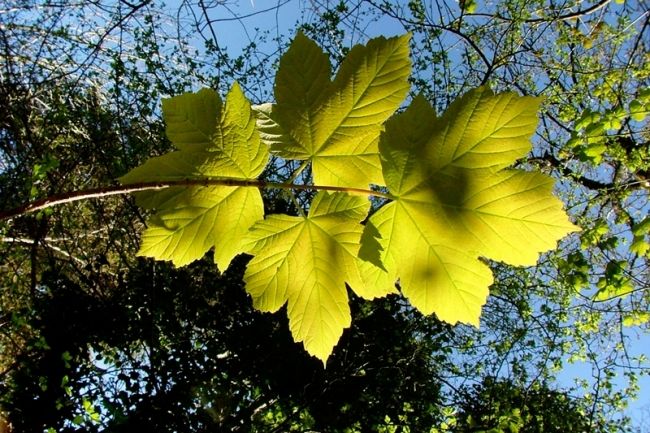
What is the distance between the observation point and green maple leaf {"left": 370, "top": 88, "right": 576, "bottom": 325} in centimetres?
77

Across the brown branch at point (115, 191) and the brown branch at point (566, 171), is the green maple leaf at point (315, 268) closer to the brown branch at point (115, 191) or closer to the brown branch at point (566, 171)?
the brown branch at point (115, 191)

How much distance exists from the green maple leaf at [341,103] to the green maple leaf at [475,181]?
0.19ft

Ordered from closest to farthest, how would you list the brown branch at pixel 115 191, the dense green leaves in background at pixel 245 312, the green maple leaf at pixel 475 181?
1. the brown branch at pixel 115 191
2. the green maple leaf at pixel 475 181
3. the dense green leaves in background at pixel 245 312

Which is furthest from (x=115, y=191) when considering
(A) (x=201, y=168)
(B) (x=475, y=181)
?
(B) (x=475, y=181)

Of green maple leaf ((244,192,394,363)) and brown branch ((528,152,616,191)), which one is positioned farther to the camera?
brown branch ((528,152,616,191))

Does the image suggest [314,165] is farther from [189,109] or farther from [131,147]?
[131,147]

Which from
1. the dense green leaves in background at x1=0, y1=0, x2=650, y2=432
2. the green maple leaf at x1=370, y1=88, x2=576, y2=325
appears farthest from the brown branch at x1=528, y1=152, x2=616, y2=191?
the green maple leaf at x1=370, y1=88, x2=576, y2=325

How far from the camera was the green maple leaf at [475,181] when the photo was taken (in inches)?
30.3

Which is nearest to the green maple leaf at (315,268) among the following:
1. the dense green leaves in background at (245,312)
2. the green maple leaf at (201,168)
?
the green maple leaf at (201,168)

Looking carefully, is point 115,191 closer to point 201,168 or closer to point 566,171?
point 201,168

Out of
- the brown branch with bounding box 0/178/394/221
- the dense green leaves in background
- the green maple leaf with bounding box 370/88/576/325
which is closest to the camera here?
the brown branch with bounding box 0/178/394/221

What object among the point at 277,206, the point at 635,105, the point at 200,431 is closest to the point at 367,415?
the point at 200,431

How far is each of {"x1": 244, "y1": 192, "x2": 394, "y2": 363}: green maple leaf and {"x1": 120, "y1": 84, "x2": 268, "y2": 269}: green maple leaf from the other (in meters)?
0.06

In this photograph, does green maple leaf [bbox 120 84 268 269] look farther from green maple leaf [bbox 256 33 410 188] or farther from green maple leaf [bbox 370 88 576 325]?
green maple leaf [bbox 370 88 576 325]
